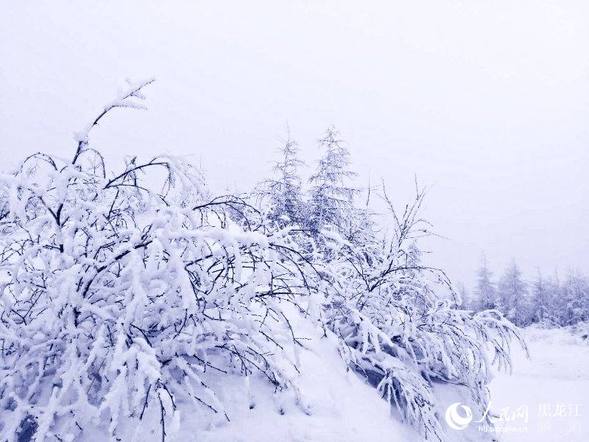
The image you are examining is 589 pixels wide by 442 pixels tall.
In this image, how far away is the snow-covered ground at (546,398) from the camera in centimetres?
789

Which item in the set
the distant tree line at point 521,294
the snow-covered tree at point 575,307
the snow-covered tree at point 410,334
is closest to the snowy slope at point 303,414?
the snow-covered tree at point 410,334

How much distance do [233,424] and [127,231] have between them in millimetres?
1398

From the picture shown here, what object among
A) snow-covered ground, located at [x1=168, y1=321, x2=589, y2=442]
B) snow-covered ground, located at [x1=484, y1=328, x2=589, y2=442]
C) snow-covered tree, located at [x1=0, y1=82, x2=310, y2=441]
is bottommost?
snow-covered ground, located at [x1=484, y1=328, x2=589, y2=442]

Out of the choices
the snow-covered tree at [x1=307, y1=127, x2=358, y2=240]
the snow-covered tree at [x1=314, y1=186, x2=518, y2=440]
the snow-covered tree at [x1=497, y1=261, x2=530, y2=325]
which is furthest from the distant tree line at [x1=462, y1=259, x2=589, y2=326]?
the snow-covered tree at [x1=314, y1=186, x2=518, y2=440]

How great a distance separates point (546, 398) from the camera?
10773 millimetres

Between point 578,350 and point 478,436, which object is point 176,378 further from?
point 578,350

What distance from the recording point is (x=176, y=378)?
112 inches

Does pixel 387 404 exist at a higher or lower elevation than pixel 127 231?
lower

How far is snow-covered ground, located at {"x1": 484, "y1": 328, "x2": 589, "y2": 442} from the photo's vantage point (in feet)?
25.9

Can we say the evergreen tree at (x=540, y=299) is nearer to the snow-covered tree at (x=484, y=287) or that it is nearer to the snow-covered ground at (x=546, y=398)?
the snow-covered tree at (x=484, y=287)

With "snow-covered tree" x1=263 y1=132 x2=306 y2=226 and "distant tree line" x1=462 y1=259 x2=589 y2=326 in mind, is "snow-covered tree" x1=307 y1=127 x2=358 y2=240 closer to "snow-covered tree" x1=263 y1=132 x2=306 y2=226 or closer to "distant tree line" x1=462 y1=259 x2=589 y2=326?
"snow-covered tree" x1=263 y1=132 x2=306 y2=226

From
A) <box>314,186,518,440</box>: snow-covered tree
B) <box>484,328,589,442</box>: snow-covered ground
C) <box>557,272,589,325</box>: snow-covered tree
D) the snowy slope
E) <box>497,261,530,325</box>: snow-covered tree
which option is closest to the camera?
the snowy slope

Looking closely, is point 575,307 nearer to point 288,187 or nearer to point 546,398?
point 546,398

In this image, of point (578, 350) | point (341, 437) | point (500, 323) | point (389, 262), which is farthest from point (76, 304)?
point (578, 350)
